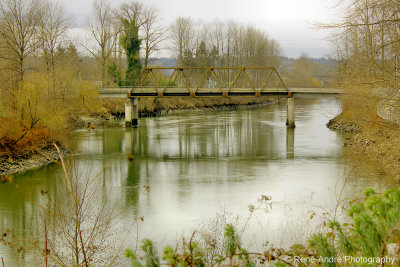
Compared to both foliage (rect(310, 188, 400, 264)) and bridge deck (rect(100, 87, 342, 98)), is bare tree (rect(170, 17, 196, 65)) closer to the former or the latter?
bridge deck (rect(100, 87, 342, 98))

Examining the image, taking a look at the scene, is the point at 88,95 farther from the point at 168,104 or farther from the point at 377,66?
the point at 377,66

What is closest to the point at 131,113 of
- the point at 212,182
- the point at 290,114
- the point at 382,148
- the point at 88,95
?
the point at 88,95

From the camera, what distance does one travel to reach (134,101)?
1531 inches

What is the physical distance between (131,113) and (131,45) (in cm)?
1293

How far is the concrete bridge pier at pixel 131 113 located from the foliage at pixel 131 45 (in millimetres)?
9356

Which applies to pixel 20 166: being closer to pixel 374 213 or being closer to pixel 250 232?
pixel 250 232

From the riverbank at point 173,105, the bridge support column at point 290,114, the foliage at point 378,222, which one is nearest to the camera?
the foliage at point 378,222

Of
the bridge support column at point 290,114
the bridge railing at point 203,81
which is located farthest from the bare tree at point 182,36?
the bridge support column at point 290,114

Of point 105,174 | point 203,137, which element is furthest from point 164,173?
point 203,137

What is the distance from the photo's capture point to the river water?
11336mm

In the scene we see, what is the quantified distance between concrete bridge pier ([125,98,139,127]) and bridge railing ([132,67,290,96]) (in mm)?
1285

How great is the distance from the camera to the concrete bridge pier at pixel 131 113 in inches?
1463

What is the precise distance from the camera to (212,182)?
17.0 meters

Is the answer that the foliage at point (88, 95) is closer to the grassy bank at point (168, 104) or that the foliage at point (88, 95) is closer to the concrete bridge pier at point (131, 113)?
the concrete bridge pier at point (131, 113)
